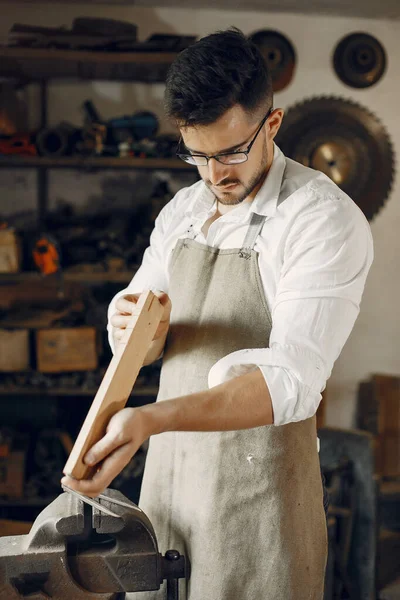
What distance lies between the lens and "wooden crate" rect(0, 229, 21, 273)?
3443 mm

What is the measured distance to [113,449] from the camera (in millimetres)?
1060

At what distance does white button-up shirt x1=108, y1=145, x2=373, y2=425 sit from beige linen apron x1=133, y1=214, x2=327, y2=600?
5 centimetres

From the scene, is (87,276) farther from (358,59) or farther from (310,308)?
(310,308)

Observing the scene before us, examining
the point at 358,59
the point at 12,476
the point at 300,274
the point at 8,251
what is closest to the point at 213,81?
the point at 300,274

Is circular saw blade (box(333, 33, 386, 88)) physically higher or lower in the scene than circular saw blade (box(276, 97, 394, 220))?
higher

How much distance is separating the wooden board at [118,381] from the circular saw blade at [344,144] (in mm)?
2911

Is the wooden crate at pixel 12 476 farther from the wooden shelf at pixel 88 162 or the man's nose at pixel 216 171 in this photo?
the man's nose at pixel 216 171

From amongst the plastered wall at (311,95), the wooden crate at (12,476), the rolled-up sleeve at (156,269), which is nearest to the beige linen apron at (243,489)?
the rolled-up sleeve at (156,269)

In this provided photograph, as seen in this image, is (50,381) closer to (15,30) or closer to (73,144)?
(73,144)

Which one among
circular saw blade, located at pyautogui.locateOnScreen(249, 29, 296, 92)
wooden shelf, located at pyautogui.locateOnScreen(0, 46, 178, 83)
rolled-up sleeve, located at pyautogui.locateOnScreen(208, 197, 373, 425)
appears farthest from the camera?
circular saw blade, located at pyautogui.locateOnScreen(249, 29, 296, 92)

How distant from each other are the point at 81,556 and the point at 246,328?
55 centimetres

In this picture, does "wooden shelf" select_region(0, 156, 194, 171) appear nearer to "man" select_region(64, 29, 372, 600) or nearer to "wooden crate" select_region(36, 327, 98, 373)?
"wooden crate" select_region(36, 327, 98, 373)

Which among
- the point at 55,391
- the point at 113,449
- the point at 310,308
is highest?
the point at 310,308

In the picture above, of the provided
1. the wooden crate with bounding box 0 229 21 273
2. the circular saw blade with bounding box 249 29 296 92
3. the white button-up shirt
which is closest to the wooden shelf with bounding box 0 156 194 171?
the wooden crate with bounding box 0 229 21 273
